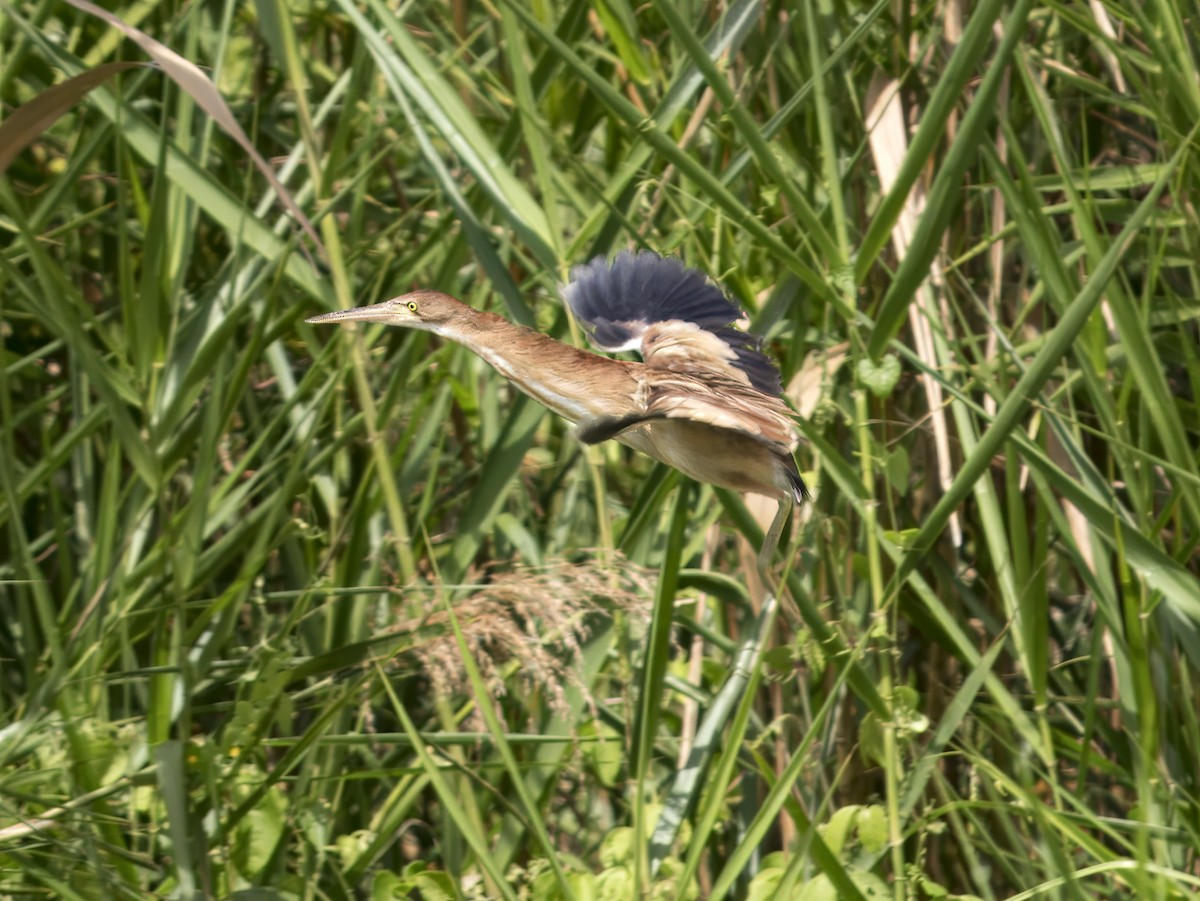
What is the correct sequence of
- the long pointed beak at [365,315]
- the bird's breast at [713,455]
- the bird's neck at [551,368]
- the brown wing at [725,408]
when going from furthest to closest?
1. the long pointed beak at [365,315]
2. the bird's neck at [551,368]
3. the bird's breast at [713,455]
4. the brown wing at [725,408]

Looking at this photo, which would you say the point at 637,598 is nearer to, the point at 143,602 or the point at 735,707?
the point at 735,707

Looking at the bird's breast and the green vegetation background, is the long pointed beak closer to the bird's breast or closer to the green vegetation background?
the green vegetation background

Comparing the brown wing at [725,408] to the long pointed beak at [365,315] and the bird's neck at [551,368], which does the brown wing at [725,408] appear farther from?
the long pointed beak at [365,315]

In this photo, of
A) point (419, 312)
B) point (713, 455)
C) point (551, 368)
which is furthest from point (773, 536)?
point (419, 312)

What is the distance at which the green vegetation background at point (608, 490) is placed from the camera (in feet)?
4.46

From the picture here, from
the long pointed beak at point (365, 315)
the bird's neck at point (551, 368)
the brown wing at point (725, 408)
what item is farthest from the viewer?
the long pointed beak at point (365, 315)

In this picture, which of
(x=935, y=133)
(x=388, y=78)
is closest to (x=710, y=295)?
(x=935, y=133)

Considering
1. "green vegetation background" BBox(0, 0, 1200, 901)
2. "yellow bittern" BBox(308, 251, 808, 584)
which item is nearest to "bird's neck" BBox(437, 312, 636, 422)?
"yellow bittern" BBox(308, 251, 808, 584)

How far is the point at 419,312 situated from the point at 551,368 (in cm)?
16

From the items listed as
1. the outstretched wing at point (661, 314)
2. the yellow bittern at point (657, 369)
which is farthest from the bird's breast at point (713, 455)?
the outstretched wing at point (661, 314)

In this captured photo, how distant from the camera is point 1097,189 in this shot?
5.83 feet

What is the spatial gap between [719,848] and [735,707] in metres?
0.19

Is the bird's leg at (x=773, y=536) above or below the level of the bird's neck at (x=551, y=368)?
below

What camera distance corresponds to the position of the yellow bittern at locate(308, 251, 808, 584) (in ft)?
3.58
